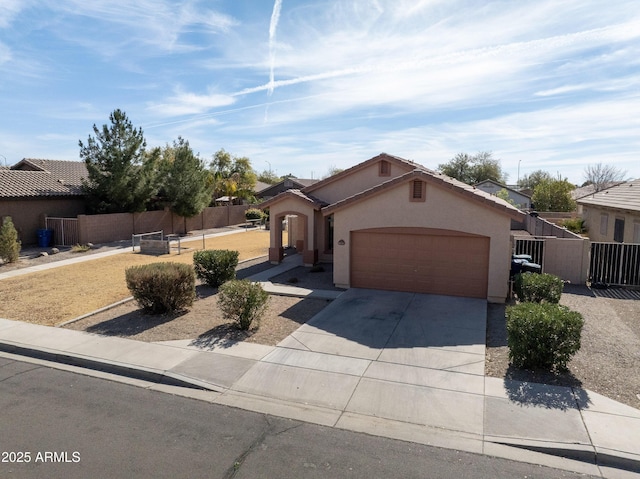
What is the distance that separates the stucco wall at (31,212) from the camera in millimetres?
25141

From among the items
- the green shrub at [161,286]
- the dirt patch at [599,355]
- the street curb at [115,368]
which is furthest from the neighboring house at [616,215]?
the street curb at [115,368]

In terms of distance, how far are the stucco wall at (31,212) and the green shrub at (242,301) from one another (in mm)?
20128

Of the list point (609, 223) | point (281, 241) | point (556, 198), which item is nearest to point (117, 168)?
point (281, 241)

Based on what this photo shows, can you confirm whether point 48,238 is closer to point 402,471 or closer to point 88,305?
point 88,305

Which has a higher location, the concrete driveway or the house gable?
the house gable

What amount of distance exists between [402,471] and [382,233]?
1016cm

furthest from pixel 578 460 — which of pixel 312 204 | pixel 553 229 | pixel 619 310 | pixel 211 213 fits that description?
pixel 211 213

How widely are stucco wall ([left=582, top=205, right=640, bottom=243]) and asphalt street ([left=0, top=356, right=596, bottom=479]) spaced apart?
1863 centimetres

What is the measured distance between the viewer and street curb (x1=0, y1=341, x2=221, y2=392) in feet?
27.4

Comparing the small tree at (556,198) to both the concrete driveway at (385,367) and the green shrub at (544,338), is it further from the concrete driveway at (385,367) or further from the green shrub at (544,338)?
the green shrub at (544,338)

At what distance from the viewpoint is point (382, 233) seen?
1538 cm

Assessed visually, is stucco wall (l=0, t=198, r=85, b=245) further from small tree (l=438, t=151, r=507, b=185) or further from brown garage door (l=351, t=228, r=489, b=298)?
small tree (l=438, t=151, r=507, b=185)

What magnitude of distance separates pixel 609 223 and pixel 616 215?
1.22 m

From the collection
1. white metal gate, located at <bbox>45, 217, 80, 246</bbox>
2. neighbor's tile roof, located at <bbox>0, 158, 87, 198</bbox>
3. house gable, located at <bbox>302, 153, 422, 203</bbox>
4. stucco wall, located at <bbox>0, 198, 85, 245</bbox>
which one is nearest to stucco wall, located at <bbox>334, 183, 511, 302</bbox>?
house gable, located at <bbox>302, 153, 422, 203</bbox>
